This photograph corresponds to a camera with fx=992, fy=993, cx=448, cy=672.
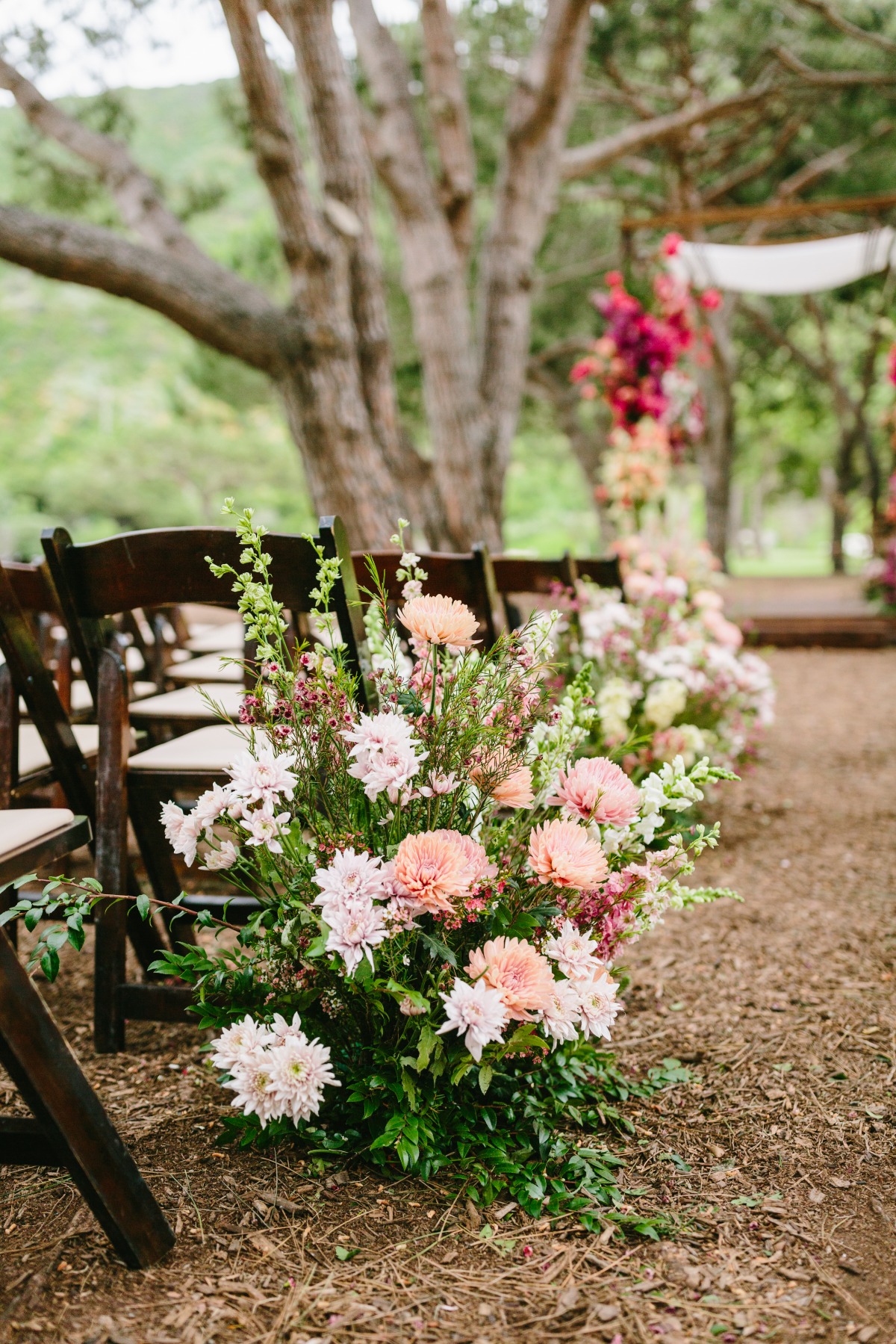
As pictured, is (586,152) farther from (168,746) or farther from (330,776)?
(330,776)

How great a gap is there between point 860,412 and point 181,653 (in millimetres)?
8975

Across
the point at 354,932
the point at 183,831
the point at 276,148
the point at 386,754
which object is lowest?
the point at 354,932

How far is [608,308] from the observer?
6.20 m

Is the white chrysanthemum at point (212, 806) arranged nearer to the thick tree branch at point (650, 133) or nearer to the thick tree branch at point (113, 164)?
the thick tree branch at point (113, 164)

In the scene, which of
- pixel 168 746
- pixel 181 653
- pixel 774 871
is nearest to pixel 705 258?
pixel 181 653

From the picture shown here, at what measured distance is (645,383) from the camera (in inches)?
250

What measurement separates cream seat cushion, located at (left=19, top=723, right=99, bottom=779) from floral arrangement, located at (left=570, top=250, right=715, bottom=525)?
4.29 meters

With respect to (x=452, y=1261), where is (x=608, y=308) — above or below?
above

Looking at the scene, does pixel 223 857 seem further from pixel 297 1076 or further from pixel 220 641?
pixel 220 641

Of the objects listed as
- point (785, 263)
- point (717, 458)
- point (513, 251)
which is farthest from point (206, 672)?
point (717, 458)

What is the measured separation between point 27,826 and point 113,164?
5.11m

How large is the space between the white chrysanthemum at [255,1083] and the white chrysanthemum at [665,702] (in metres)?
2.03

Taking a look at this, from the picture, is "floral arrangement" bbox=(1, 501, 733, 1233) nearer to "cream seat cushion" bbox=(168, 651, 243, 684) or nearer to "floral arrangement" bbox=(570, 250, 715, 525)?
"cream seat cushion" bbox=(168, 651, 243, 684)

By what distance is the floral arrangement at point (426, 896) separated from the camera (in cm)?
142
